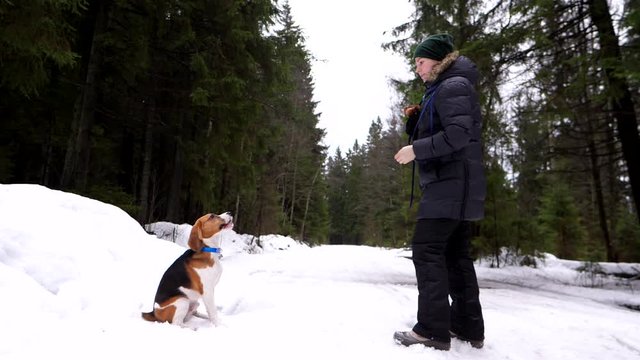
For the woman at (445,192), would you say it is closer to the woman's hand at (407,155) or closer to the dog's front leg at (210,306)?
the woman's hand at (407,155)

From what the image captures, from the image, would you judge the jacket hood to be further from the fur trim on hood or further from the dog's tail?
the dog's tail

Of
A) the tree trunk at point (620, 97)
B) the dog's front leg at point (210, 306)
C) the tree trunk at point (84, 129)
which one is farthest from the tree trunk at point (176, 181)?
the tree trunk at point (620, 97)

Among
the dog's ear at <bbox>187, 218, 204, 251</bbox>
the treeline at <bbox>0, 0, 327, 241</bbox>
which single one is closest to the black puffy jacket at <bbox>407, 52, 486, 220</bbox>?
the dog's ear at <bbox>187, 218, 204, 251</bbox>

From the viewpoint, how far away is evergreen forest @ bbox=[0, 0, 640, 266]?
700 cm

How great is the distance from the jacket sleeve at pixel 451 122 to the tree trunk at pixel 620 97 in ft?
18.7

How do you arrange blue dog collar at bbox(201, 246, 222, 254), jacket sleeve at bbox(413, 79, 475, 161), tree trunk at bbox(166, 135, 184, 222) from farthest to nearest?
tree trunk at bbox(166, 135, 184, 222) → blue dog collar at bbox(201, 246, 222, 254) → jacket sleeve at bbox(413, 79, 475, 161)

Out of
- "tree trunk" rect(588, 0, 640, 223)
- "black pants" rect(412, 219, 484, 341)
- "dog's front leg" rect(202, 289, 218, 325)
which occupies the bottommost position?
"dog's front leg" rect(202, 289, 218, 325)

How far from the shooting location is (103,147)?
10328 mm

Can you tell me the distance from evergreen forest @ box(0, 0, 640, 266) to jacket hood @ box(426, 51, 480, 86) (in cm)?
408

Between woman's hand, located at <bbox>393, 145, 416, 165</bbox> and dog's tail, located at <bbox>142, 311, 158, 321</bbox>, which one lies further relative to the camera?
dog's tail, located at <bbox>142, 311, 158, 321</bbox>

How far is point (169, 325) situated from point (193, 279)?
0.38 meters

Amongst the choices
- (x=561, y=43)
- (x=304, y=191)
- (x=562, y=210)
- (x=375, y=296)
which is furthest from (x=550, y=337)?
(x=304, y=191)

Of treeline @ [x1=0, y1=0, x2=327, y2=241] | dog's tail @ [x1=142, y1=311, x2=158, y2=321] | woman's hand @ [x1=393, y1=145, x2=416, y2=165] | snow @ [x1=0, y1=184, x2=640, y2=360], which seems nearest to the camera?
snow @ [x1=0, y1=184, x2=640, y2=360]

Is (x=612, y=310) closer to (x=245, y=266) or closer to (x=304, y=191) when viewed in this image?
(x=245, y=266)
